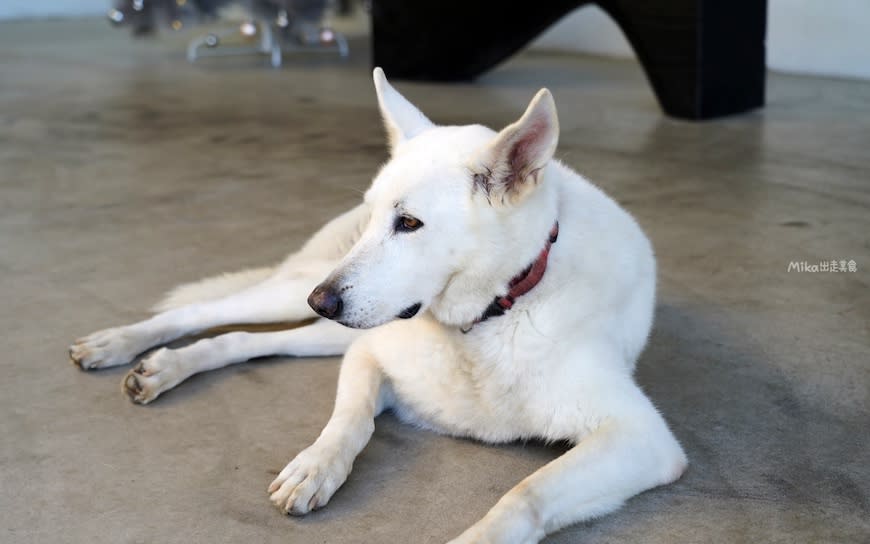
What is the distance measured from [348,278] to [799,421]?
3.90 feet

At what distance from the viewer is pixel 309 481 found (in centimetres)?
189

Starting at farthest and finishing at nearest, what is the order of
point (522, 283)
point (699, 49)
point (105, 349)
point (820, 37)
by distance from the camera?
1. point (820, 37)
2. point (699, 49)
3. point (105, 349)
4. point (522, 283)

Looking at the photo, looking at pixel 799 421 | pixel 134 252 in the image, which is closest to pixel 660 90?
pixel 134 252

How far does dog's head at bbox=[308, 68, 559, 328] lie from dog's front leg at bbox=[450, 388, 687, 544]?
38 centimetres

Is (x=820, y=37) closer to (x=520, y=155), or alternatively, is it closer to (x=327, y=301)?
(x=520, y=155)

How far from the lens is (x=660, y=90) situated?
6086 mm

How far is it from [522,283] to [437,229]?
0.76 feet

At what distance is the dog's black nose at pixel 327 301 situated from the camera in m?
1.83

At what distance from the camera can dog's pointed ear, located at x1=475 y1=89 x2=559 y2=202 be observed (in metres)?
1.75

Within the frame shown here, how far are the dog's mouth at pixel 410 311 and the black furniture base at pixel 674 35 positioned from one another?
169 inches

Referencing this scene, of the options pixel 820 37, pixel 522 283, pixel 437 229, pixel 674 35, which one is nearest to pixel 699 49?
pixel 674 35

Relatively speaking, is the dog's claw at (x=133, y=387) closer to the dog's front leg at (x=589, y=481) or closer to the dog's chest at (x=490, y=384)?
the dog's chest at (x=490, y=384)

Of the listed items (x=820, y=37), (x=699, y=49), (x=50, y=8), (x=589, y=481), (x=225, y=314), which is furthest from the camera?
(x=50, y=8)

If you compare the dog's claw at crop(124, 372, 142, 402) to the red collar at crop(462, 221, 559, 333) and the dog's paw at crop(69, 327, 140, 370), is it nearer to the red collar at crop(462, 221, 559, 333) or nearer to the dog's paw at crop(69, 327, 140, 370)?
the dog's paw at crop(69, 327, 140, 370)
